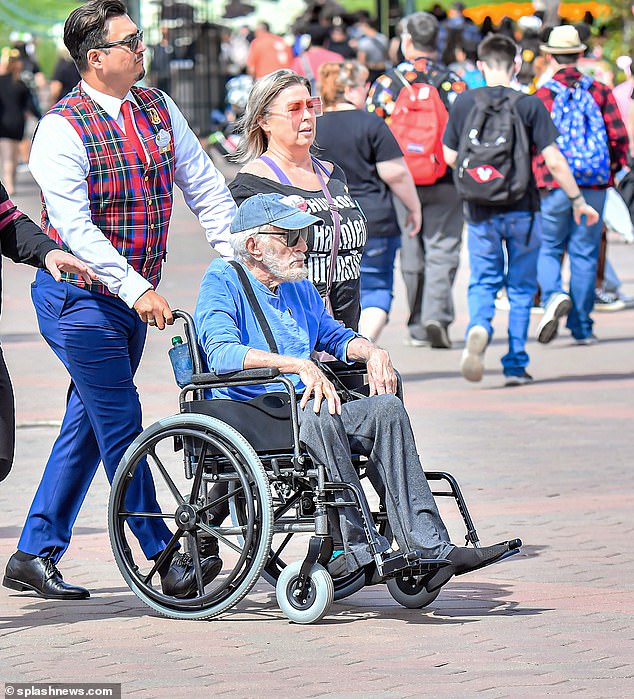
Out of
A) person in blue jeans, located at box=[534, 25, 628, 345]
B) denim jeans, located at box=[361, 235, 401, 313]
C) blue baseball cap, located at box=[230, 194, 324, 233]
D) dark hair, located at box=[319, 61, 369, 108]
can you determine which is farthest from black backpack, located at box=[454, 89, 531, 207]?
blue baseball cap, located at box=[230, 194, 324, 233]

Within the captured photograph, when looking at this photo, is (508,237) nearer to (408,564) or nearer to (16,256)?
(16,256)

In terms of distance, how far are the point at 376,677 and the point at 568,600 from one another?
Answer: 114cm

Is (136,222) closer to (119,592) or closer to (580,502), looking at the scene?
(119,592)

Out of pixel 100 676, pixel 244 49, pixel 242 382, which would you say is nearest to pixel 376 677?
pixel 100 676

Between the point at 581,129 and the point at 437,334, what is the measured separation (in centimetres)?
161

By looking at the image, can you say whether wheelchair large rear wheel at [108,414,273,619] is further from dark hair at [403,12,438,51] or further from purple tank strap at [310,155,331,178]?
dark hair at [403,12,438,51]

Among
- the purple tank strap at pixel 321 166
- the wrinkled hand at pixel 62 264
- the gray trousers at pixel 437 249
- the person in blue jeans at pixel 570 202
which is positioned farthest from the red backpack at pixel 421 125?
the wrinkled hand at pixel 62 264

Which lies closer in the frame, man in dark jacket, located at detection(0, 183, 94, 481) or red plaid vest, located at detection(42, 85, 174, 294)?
man in dark jacket, located at detection(0, 183, 94, 481)

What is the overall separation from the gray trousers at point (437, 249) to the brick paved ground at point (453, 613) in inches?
83.3

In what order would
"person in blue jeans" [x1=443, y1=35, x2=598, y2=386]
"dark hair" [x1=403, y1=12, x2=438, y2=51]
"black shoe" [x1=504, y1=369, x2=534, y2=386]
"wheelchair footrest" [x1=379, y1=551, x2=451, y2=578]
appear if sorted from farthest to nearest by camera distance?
"dark hair" [x1=403, y1=12, x2=438, y2=51] < "black shoe" [x1=504, y1=369, x2=534, y2=386] < "person in blue jeans" [x1=443, y1=35, x2=598, y2=386] < "wheelchair footrest" [x1=379, y1=551, x2=451, y2=578]

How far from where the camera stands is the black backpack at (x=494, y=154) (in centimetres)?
1011

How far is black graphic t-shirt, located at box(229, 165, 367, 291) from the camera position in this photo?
6602 mm

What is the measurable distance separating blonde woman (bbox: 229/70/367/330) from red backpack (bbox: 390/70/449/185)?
14.4 ft

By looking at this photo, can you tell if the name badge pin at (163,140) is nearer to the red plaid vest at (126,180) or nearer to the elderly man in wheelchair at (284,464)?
the red plaid vest at (126,180)
